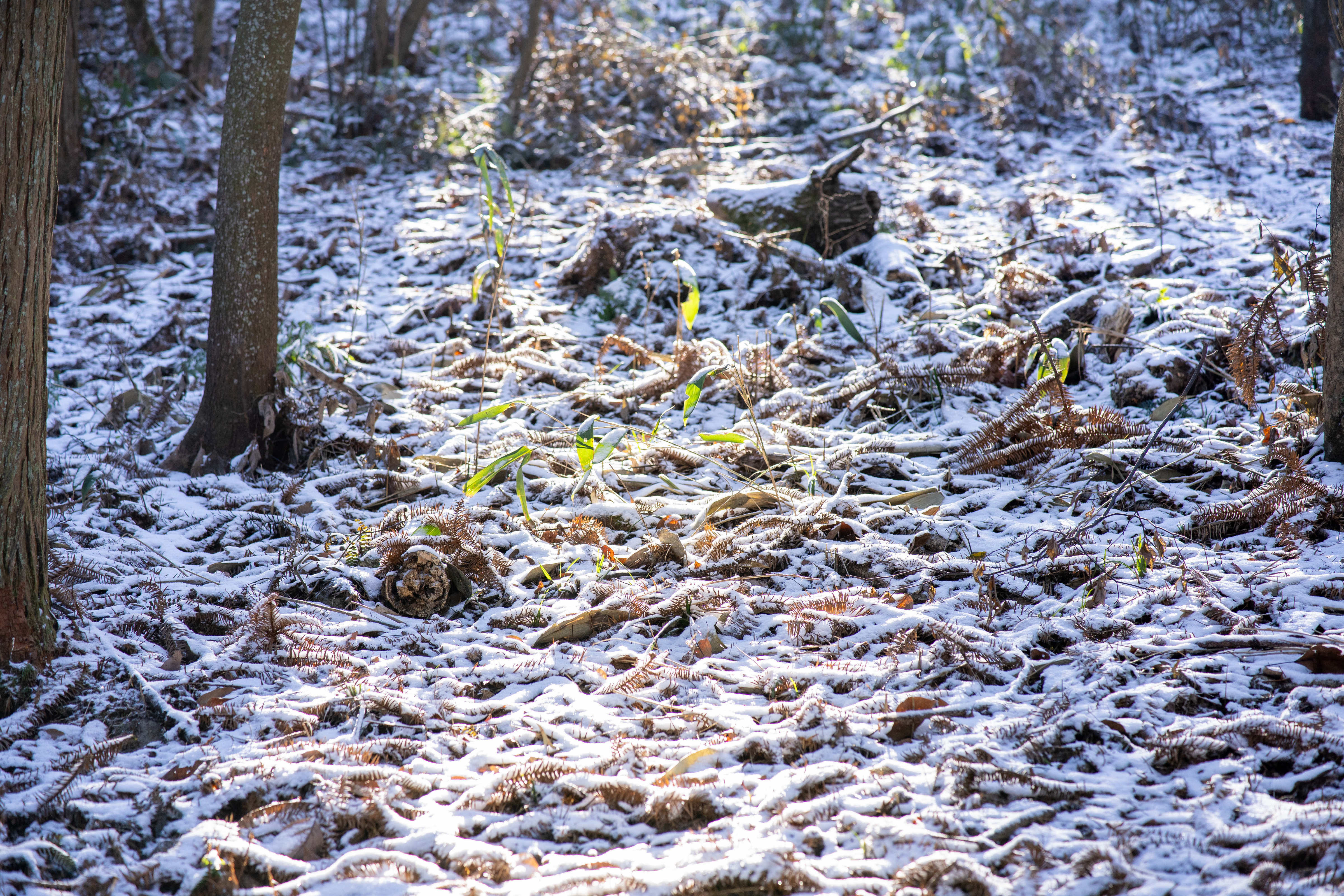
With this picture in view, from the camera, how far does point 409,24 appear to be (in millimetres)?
11039

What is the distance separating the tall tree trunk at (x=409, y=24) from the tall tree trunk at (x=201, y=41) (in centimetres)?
216

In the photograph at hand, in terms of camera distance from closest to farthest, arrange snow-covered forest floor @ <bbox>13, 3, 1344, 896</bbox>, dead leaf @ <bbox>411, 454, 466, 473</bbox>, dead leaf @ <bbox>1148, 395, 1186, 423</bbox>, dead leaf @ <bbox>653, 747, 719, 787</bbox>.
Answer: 1. snow-covered forest floor @ <bbox>13, 3, 1344, 896</bbox>
2. dead leaf @ <bbox>653, 747, 719, 787</bbox>
3. dead leaf @ <bbox>1148, 395, 1186, 423</bbox>
4. dead leaf @ <bbox>411, 454, 466, 473</bbox>

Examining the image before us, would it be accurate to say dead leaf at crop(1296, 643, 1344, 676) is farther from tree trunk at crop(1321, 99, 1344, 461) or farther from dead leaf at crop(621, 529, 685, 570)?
dead leaf at crop(621, 529, 685, 570)

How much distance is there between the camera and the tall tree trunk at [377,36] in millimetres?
10594

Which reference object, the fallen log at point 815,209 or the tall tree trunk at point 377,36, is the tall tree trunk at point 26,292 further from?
the tall tree trunk at point 377,36

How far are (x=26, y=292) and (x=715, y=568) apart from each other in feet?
7.72

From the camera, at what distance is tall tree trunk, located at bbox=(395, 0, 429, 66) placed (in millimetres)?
11000

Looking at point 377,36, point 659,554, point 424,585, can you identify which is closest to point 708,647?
point 659,554

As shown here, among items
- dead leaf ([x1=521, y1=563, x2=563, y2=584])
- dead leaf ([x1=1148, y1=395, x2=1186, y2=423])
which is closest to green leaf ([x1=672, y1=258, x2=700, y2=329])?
dead leaf ([x1=521, y1=563, x2=563, y2=584])

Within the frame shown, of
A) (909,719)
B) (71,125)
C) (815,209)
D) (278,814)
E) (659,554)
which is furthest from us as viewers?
(71,125)

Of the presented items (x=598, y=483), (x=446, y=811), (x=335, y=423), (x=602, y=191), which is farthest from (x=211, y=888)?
(x=602, y=191)

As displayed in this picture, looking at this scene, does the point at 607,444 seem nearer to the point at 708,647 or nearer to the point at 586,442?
the point at 586,442

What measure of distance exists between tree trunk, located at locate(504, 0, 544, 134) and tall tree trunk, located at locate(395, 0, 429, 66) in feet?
6.36

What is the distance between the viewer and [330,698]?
2.49 m
